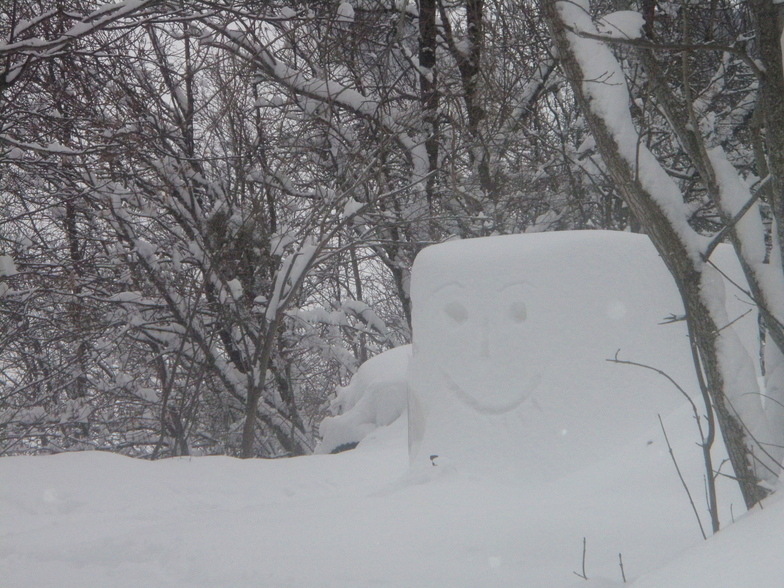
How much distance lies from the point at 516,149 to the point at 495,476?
528 centimetres

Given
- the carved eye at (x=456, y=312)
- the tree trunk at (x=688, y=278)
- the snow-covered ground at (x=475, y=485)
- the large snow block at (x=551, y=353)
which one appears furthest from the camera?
the carved eye at (x=456, y=312)

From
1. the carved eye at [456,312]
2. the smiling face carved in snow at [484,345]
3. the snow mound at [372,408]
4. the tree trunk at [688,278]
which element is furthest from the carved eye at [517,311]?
the snow mound at [372,408]

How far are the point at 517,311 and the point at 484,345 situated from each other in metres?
0.27

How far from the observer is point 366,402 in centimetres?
781

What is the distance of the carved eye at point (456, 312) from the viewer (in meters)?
4.19

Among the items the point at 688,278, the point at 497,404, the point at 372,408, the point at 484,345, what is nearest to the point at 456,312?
the point at 484,345

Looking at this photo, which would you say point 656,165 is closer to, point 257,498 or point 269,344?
point 257,498

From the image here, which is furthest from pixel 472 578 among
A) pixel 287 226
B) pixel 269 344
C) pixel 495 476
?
pixel 287 226

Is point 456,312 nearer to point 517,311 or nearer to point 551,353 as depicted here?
point 517,311

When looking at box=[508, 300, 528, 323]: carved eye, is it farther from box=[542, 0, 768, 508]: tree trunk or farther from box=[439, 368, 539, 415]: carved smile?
box=[542, 0, 768, 508]: tree trunk

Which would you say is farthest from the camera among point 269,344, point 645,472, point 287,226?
point 287,226

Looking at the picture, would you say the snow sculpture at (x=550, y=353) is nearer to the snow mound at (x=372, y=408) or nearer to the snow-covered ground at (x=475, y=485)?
the snow-covered ground at (x=475, y=485)

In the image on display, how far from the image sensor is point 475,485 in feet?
12.6

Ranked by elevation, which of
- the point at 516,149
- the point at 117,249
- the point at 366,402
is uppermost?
the point at 516,149
